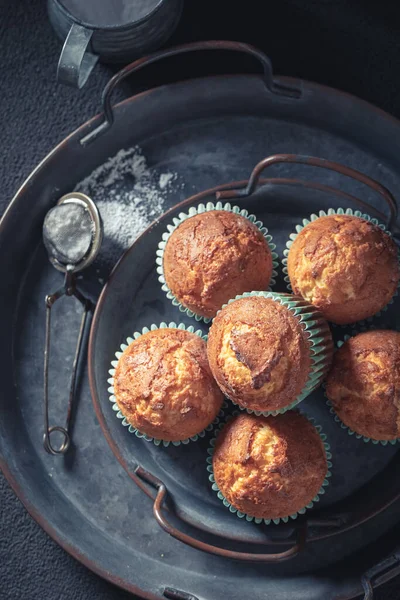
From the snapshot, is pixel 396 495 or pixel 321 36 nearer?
pixel 396 495

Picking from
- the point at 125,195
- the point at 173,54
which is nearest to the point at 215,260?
the point at 125,195

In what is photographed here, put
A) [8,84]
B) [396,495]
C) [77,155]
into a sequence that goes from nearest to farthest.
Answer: [396,495] → [77,155] → [8,84]

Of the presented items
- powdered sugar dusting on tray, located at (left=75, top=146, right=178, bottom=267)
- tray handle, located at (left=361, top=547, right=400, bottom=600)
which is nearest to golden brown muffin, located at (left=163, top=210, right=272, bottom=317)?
powdered sugar dusting on tray, located at (left=75, top=146, right=178, bottom=267)

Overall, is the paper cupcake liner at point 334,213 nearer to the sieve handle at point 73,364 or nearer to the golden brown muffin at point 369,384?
the golden brown muffin at point 369,384

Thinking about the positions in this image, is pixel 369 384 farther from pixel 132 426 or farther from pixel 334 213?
pixel 132 426

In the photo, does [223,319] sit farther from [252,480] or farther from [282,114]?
[282,114]

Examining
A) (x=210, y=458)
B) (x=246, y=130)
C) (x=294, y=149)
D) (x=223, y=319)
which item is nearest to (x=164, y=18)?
(x=246, y=130)

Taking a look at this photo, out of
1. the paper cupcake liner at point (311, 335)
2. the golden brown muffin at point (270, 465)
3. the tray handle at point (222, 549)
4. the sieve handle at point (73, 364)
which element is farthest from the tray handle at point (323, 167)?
the tray handle at point (222, 549)
